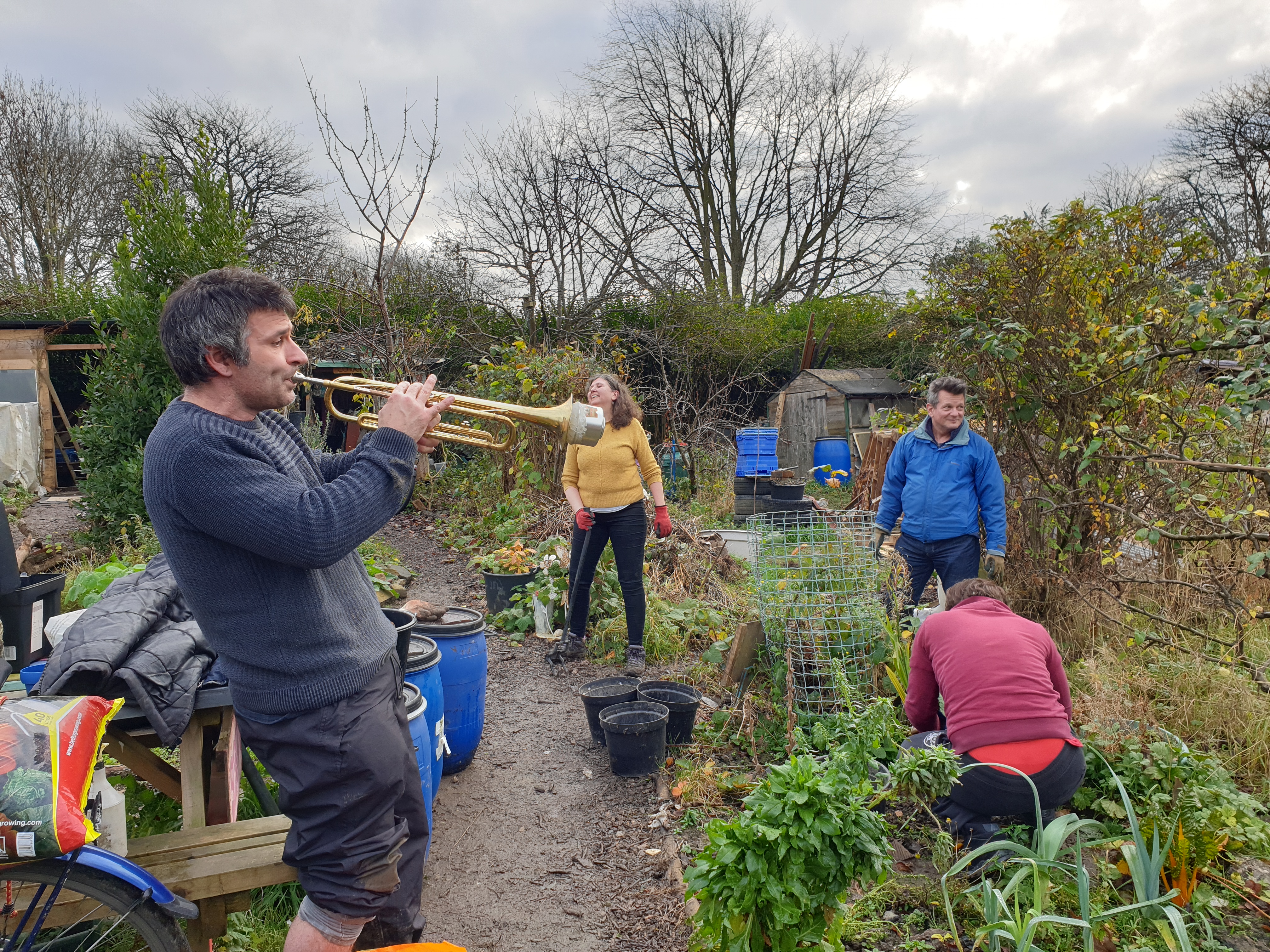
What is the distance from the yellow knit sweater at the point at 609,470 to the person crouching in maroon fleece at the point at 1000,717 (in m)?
2.22

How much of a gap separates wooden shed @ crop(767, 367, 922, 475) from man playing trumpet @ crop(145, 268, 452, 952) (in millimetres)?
11947

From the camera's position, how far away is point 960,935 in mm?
2455

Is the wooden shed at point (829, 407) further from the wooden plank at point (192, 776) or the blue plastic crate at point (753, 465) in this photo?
the wooden plank at point (192, 776)

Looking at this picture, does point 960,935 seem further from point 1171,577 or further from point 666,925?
point 1171,577

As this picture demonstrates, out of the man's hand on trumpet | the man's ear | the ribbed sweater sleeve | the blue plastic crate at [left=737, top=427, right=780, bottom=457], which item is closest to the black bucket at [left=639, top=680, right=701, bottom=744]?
the man's hand on trumpet

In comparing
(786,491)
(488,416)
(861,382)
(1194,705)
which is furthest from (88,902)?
(861,382)

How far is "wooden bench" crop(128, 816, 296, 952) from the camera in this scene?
2.04 m

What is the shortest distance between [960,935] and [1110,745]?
1067 millimetres

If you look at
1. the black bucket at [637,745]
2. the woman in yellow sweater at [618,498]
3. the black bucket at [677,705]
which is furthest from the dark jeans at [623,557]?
the black bucket at [637,745]

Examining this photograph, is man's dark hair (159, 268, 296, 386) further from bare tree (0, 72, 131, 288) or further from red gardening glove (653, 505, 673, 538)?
bare tree (0, 72, 131, 288)

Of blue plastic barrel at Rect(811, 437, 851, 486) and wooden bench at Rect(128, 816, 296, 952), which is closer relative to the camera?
wooden bench at Rect(128, 816, 296, 952)

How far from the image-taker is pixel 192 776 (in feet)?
7.23

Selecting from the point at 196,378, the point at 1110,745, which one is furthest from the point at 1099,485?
the point at 196,378

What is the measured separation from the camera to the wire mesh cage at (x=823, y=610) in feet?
12.3
